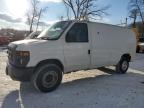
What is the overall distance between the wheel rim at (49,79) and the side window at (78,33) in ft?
3.79

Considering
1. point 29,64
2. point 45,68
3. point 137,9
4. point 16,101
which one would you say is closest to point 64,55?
point 45,68

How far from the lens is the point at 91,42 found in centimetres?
820


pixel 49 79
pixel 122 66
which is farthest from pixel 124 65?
pixel 49 79

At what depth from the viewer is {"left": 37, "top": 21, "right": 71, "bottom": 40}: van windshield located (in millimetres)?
7252

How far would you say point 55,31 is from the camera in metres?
7.53

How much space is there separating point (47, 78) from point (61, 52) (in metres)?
0.89

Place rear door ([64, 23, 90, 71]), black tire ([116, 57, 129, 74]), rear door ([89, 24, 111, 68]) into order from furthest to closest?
1. black tire ([116, 57, 129, 74])
2. rear door ([89, 24, 111, 68])
3. rear door ([64, 23, 90, 71])

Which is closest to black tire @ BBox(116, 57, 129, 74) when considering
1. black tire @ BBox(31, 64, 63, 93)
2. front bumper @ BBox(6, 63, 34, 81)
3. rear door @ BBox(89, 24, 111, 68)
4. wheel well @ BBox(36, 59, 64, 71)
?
rear door @ BBox(89, 24, 111, 68)

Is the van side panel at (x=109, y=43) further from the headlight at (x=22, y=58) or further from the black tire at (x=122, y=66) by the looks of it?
the headlight at (x=22, y=58)

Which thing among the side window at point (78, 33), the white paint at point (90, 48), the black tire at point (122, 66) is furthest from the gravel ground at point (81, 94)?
the side window at point (78, 33)

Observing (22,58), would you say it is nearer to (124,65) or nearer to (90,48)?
(90,48)

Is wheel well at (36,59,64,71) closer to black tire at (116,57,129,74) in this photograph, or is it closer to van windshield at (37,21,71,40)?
van windshield at (37,21,71,40)

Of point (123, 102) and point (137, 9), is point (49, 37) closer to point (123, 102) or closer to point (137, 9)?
point (123, 102)

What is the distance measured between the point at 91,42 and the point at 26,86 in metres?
2.61
